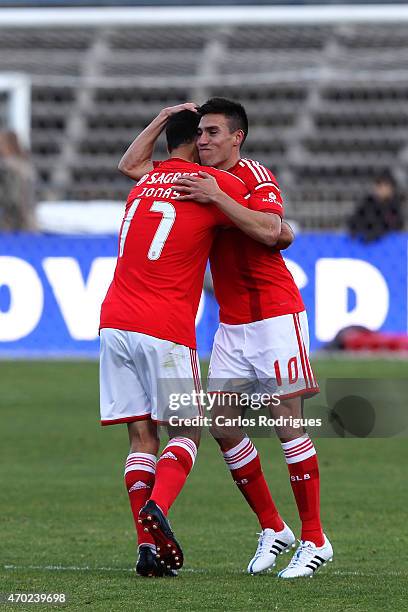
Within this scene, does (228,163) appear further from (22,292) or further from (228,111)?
(22,292)

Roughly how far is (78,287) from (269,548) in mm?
10612

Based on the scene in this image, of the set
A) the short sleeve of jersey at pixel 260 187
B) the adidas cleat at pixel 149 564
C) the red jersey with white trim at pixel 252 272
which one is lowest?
the adidas cleat at pixel 149 564

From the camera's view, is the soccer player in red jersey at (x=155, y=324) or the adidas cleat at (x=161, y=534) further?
the soccer player in red jersey at (x=155, y=324)

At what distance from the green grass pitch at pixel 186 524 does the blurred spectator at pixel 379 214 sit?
16.0 feet

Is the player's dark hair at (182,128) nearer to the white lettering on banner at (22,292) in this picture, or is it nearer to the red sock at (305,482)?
the red sock at (305,482)

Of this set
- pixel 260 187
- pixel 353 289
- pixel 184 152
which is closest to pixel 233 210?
pixel 260 187

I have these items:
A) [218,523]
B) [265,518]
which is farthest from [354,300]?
[265,518]

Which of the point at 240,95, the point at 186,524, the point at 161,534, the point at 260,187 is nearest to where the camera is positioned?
the point at 161,534

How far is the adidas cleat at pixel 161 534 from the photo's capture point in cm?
503

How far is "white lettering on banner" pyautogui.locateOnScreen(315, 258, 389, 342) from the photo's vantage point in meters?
15.7

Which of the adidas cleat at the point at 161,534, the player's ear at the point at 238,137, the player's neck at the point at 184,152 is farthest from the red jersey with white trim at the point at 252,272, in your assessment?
the adidas cleat at the point at 161,534

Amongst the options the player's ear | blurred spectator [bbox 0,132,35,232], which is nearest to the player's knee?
the player's ear

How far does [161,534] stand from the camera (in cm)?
505

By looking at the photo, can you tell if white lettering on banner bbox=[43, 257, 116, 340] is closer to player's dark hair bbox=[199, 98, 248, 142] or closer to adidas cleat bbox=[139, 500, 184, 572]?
player's dark hair bbox=[199, 98, 248, 142]
